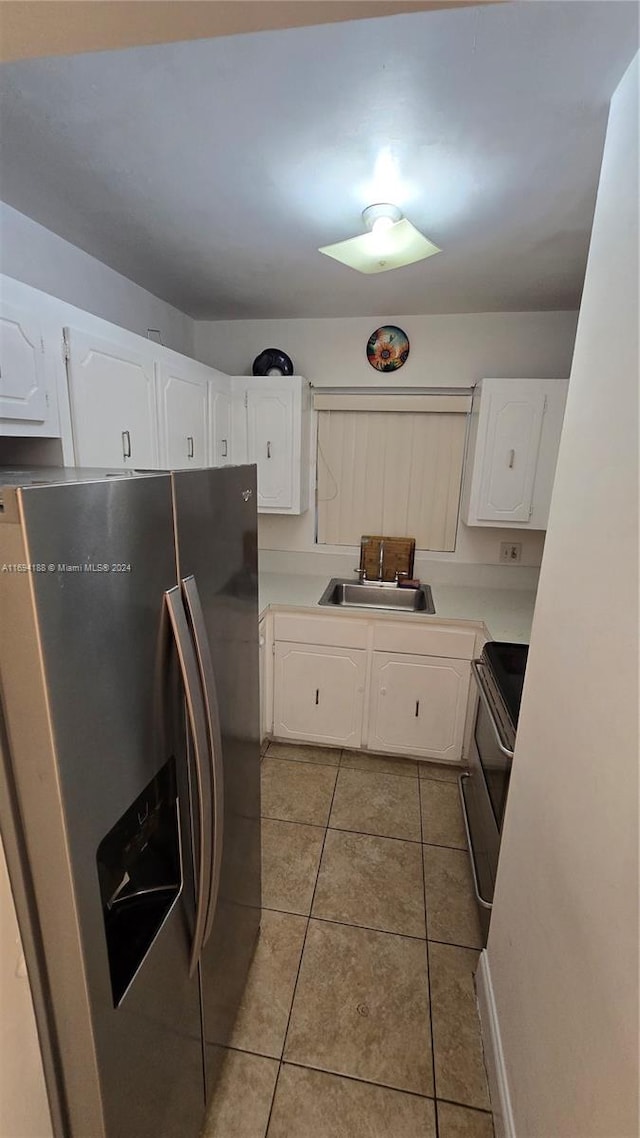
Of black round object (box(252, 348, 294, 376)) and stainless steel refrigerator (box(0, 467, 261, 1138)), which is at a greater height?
black round object (box(252, 348, 294, 376))

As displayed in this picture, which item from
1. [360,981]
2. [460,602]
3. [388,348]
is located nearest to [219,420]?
[388,348]

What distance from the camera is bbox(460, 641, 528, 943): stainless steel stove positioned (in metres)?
1.45

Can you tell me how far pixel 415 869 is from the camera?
184 centimetres

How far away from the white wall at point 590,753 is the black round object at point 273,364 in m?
1.88

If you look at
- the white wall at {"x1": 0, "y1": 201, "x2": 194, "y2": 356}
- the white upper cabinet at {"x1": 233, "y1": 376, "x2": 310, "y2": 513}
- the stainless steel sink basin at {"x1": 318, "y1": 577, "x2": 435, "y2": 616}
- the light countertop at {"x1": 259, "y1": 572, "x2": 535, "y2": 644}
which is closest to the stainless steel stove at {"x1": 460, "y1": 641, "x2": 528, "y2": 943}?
the light countertop at {"x1": 259, "y1": 572, "x2": 535, "y2": 644}

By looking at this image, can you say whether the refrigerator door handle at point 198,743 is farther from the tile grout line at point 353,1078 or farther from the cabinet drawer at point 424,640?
the cabinet drawer at point 424,640

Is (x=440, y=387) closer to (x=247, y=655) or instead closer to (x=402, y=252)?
(x=402, y=252)

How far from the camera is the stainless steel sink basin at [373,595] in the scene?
270cm

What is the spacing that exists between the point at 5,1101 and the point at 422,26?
181 cm

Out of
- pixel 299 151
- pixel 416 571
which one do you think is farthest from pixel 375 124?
pixel 416 571

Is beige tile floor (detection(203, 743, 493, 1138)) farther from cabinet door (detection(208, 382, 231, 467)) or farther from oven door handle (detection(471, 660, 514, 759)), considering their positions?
cabinet door (detection(208, 382, 231, 467))

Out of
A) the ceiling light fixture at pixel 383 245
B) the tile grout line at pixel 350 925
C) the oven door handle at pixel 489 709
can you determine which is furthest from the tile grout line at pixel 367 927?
the ceiling light fixture at pixel 383 245

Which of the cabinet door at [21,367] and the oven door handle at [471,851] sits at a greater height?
the cabinet door at [21,367]

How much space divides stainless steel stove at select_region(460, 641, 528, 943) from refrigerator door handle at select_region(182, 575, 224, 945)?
2.79 feet
